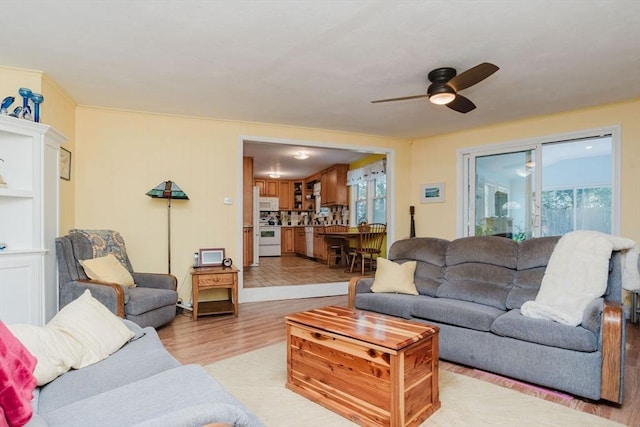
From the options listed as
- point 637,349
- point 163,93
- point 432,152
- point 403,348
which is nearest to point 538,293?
point 637,349

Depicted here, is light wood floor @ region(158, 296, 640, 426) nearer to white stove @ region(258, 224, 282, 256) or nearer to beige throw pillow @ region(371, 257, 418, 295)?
beige throw pillow @ region(371, 257, 418, 295)

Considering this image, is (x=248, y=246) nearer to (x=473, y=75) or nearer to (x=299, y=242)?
(x=299, y=242)

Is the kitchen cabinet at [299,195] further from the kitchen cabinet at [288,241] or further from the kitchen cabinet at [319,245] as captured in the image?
the kitchen cabinet at [319,245]

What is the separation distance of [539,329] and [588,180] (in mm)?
3217

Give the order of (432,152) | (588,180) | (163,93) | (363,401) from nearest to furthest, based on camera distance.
Result: (363,401), (163,93), (588,180), (432,152)

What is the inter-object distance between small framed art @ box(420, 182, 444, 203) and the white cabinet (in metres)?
5.06

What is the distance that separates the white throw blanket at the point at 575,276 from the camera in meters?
2.39

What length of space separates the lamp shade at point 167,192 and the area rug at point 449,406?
88.3 inches

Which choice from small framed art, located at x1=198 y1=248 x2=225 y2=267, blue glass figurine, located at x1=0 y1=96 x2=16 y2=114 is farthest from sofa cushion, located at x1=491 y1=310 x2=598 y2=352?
blue glass figurine, located at x1=0 y1=96 x2=16 y2=114

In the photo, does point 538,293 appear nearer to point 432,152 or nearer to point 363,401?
point 363,401

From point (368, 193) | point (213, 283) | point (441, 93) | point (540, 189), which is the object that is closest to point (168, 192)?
point (213, 283)

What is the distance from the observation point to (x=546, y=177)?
4.73 metres

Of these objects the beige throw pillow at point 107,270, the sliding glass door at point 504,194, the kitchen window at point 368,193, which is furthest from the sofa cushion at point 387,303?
the kitchen window at point 368,193

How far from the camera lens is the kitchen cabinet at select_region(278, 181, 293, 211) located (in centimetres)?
1077
